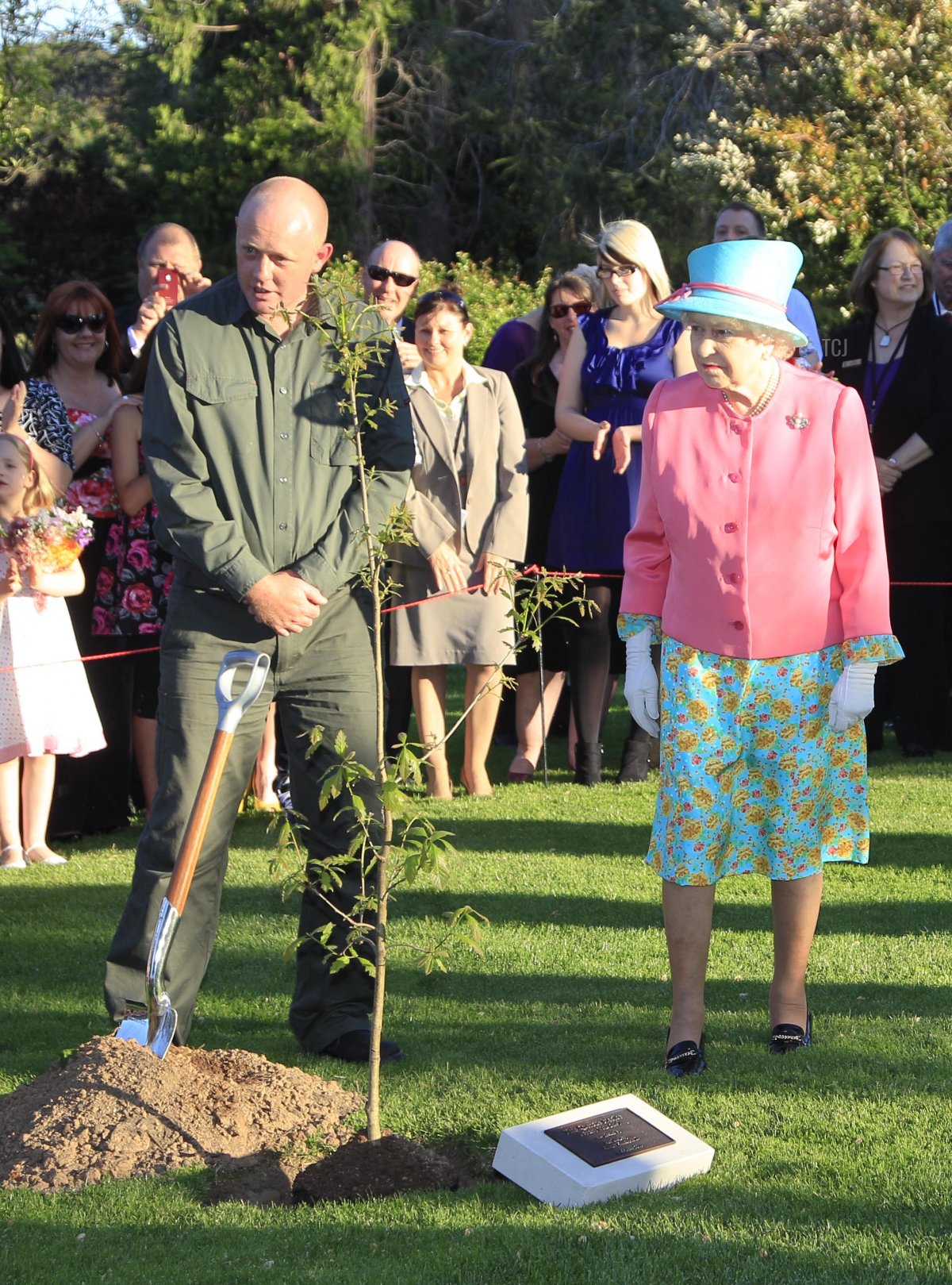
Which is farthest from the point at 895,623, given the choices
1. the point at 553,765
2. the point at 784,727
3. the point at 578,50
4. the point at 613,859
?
the point at 578,50

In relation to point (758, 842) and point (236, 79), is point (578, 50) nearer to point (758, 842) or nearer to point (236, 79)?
point (236, 79)

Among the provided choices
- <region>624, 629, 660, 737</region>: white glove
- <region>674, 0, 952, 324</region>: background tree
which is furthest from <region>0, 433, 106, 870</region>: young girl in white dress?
<region>674, 0, 952, 324</region>: background tree

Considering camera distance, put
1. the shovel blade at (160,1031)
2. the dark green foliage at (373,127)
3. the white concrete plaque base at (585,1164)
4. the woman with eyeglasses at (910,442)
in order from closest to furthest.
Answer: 1. the white concrete plaque base at (585,1164)
2. the shovel blade at (160,1031)
3. the woman with eyeglasses at (910,442)
4. the dark green foliage at (373,127)

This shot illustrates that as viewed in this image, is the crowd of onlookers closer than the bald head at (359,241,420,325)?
Yes

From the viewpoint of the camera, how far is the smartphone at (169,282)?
8.19m

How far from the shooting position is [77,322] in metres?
7.75

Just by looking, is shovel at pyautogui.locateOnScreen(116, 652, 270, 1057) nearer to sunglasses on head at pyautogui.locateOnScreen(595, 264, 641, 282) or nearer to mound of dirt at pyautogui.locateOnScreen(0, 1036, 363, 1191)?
mound of dirt at pyautogui.locateOnScreen(0, 1036, 363, 1191)

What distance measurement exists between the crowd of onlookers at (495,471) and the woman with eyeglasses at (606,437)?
1 centimetres

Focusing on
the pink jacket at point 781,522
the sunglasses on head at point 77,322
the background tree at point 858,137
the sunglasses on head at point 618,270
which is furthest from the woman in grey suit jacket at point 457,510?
the background tree at point 858,137

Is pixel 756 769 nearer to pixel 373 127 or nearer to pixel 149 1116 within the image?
pixel 149 1116

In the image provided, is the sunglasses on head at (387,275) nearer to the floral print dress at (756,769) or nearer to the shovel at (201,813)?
the floral print dress at (756,769)

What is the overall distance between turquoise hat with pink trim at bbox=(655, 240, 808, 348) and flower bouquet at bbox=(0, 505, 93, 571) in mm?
3513

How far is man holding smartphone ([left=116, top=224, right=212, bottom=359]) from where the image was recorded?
816 centimetres

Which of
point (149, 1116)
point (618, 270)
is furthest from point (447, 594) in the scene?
point (149, 1116)
